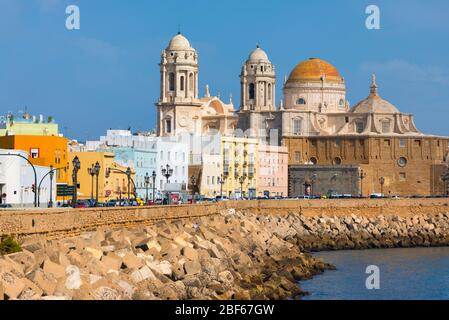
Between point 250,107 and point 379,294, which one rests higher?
point 250,107

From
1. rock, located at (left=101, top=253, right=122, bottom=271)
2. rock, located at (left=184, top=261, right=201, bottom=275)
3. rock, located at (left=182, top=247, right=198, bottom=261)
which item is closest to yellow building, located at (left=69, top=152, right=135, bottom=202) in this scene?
rock, located at (left=182, top=247, right=198, bottom=261)

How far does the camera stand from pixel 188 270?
32125 millimetres

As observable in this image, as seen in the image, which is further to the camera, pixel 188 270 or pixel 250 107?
pixel 250 107

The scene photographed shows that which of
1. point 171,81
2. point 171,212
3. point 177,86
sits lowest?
point 171,212

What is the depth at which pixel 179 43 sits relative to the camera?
323ft

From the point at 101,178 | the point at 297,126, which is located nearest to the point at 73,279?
the point at 101,178

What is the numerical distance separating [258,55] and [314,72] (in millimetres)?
5889

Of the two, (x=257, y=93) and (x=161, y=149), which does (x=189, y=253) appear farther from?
(x=257, y=93)

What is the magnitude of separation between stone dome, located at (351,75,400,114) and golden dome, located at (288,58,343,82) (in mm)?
3099
